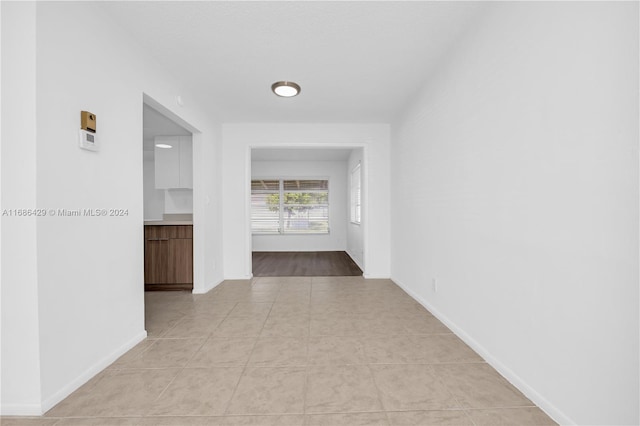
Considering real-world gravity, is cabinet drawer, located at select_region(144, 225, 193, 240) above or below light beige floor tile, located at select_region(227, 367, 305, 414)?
above

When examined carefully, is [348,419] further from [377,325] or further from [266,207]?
[266,207]

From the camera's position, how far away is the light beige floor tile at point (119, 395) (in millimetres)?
1497

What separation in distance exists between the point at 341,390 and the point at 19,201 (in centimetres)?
196

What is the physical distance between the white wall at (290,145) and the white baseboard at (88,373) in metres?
2.19

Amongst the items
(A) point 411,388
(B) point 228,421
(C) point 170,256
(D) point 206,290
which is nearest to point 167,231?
(C) point 170,256

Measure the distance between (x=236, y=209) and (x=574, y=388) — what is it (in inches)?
161

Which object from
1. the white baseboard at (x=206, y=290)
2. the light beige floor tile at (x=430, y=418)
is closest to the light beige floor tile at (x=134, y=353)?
the white baseboard at (x=206, y=290)

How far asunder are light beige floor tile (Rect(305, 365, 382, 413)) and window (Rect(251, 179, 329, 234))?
20.4ft

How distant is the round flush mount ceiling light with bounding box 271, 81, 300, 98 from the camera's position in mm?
3043

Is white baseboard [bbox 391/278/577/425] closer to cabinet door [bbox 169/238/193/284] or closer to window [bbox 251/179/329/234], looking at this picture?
cabinet door [bbox 169/238/193/284]

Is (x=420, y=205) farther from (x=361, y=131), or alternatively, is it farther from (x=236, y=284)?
(x=236, y=284)

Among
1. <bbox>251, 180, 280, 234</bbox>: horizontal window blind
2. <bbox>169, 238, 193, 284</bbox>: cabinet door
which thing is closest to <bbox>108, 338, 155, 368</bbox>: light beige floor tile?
<bbox>169, 238, 193, 284</bbox>: cabinet door

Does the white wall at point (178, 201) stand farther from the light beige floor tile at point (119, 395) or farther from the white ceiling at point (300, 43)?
the light beige floor tile at point (119, 395)

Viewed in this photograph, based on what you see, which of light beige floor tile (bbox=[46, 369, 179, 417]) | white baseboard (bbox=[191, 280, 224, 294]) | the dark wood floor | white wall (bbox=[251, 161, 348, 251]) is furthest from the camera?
white wall (bbox=[251, 161, 348, 251])
